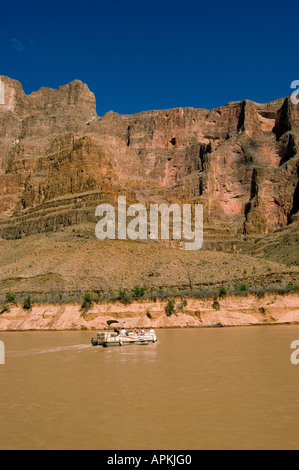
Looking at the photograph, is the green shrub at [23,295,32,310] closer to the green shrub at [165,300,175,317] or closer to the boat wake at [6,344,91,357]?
the green shrub at [165,300,175,317]

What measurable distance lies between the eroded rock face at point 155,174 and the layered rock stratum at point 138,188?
384mm

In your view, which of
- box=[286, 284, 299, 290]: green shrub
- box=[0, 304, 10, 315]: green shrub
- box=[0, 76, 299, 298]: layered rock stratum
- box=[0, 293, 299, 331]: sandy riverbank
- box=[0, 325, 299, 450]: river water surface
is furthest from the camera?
box=[0, 76, 299, 298]: layered rock stratum

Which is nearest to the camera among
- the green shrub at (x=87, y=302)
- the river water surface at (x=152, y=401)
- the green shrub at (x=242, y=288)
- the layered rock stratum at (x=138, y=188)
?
the river water surface at (x=152, y=401)

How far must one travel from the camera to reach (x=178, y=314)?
57.4 m

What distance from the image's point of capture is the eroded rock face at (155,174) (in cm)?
Answer: 12888

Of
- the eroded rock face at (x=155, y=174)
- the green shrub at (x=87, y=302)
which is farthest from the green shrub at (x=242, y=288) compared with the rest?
the eroded rock face at (x=155, y=174)

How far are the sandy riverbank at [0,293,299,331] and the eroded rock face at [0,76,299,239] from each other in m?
50.6

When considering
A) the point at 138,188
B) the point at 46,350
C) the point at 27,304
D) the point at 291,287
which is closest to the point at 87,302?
the point at 27,304

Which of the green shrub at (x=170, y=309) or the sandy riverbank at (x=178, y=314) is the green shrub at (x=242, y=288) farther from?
the green shrub at (x=170, y=309)

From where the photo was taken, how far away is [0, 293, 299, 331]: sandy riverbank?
56344mm

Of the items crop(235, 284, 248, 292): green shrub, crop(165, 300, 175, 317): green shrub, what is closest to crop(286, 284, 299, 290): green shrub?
crop(235, 284, 248, 292): green shrub

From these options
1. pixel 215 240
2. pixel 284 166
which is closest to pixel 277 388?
pixel 215 240
